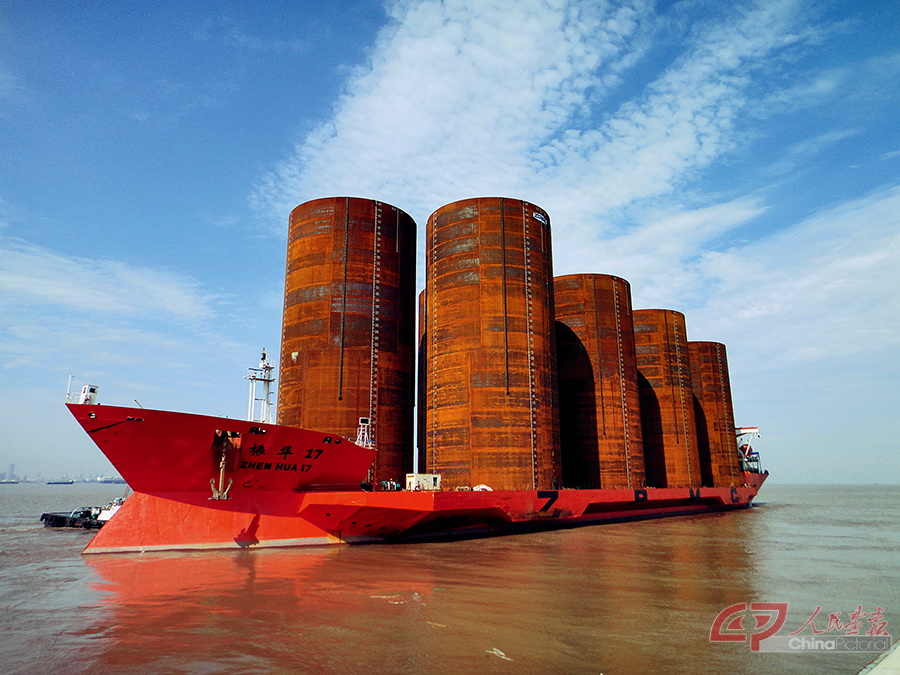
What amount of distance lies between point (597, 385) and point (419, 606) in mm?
27021

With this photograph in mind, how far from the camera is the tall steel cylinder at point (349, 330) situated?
1086 inches

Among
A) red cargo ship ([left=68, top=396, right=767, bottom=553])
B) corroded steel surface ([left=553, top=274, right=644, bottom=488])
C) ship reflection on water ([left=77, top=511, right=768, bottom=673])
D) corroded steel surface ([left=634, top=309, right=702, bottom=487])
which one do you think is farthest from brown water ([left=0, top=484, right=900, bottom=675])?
corroded steel surface ([left=634, top=309, right=702, bottom=487])

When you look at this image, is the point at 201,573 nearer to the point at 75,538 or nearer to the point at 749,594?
the point at 749,594

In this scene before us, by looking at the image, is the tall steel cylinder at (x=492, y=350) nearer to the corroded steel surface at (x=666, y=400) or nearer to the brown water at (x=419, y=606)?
the brown water at (x=419, y=606)

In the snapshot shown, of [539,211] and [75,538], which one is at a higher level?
[539,211]

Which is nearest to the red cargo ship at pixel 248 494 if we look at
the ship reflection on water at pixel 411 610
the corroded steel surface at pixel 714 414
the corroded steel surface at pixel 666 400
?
the ship reflection on water at pixel 411 610

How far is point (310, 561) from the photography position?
55.1 feet

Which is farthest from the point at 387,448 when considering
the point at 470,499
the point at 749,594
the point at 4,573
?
the point at 749,594

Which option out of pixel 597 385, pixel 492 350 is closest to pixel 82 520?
pixel 492 350

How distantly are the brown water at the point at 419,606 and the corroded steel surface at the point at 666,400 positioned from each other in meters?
21.3

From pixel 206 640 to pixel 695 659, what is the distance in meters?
7.79

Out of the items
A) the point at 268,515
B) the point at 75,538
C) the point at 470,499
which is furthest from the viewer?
the point at 75,538

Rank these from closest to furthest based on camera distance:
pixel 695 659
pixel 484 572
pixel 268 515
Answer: pixel 695 659
pixel 484 572
pixel 268 515

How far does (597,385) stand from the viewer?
3622 cm
